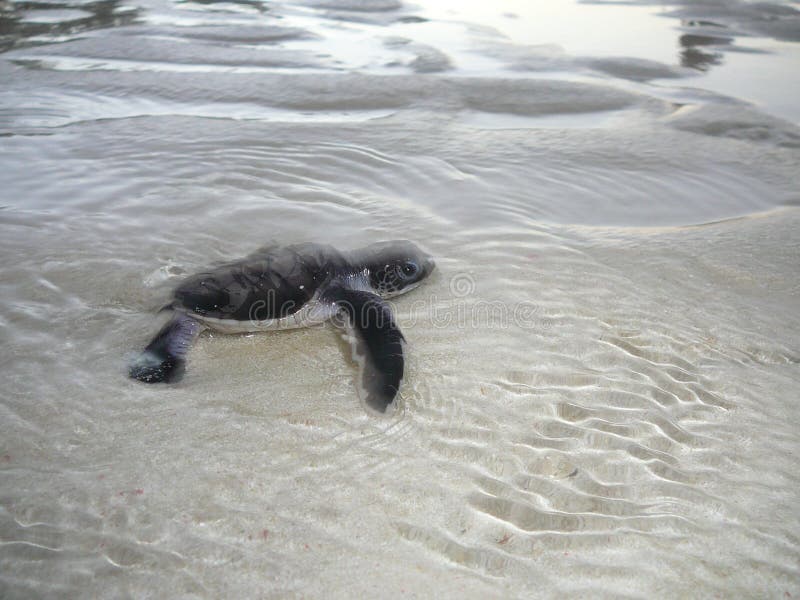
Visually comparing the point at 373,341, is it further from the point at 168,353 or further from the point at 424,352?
the point at 168,353

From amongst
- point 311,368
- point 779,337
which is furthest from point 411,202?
point 779,337

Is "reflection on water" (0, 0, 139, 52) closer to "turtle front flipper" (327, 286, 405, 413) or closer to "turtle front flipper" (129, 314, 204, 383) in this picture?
"turtle front flipper" (129, 314, 204, 383)

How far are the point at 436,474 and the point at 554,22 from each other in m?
11.6

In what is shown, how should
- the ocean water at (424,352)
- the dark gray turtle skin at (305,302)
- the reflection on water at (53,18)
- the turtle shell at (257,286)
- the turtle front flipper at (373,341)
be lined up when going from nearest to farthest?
the ocean water at (424,352) < the turtle front flipper at (373,341) < the dark gray turtle skin at (305,302) < the turtle shell at (257,286) < the reflection on water at (53,18)

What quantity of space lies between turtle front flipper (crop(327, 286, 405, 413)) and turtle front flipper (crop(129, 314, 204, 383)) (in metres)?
0.85

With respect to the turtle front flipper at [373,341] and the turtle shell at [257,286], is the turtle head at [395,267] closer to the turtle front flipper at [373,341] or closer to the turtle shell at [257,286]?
the turtle front flipper at [373,341]

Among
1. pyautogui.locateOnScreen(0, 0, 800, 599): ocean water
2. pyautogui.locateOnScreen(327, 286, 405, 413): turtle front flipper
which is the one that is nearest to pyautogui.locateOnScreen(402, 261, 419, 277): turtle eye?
pyautogui.locateOnScreen(0, 0, 800, 599): ocean water

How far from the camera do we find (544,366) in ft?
10.4

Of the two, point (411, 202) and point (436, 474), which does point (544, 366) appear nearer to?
point (436, 474)

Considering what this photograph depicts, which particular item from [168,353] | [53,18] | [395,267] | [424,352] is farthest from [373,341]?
[53,18]

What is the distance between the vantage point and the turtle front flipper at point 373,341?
2.89 m

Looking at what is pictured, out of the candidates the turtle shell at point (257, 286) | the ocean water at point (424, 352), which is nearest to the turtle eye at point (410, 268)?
the ocean water at point (424, 352)

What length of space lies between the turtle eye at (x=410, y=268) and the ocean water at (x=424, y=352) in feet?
0.41

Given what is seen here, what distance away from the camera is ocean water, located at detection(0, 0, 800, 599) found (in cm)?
218
